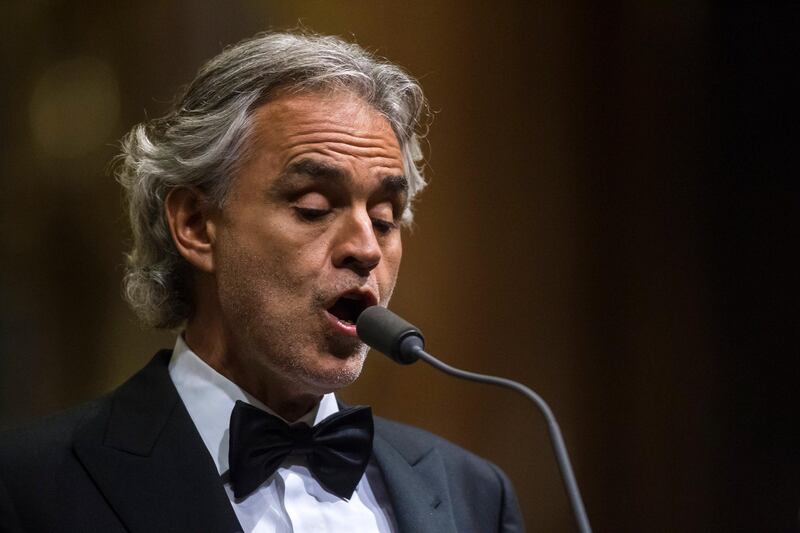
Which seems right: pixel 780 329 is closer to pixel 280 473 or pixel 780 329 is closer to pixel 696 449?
pixel 696 449

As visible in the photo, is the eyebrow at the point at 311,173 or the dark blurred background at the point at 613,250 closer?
the eyebrow at the point at 311,173

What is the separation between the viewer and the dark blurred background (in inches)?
101

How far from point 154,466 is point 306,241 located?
0.38 metres

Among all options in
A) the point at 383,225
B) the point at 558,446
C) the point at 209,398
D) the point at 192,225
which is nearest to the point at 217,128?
the point at 192,225

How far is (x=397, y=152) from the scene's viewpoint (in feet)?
5.46

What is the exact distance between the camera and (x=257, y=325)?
60.8 inches

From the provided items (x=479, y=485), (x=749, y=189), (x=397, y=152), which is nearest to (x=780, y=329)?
(x=749, y=189)

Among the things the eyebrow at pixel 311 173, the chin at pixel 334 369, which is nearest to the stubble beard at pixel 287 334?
the chin at pixel 334 369

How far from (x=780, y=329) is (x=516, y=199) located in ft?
2.37

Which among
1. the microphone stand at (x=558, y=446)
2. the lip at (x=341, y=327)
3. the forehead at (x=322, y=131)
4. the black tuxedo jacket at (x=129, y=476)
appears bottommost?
the black tuxedo jacket at (x=129, y=476)

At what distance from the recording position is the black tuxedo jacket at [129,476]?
4.59 feet

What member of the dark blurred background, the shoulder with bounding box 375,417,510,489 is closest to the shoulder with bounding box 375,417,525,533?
the shoulder with bounding box 375,417,510,489

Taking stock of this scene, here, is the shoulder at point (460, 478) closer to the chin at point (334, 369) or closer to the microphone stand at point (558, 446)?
the chin at point (334, 369)

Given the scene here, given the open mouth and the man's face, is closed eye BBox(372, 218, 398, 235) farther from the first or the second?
the open mouth
